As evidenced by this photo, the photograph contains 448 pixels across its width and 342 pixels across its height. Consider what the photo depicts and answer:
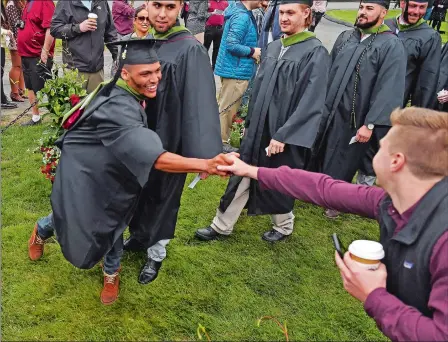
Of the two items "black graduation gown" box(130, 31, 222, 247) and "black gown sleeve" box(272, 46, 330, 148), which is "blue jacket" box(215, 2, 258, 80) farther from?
"black graduation gown" box(130, 31, 222, 247)

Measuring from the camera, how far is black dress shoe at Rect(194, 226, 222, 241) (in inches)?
163

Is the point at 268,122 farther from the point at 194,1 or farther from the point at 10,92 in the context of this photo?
the point at 10,92

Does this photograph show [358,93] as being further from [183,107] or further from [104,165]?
[104,165]

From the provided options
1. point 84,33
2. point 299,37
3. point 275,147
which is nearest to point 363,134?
point 275,147

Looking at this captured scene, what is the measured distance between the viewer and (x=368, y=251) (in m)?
1.81

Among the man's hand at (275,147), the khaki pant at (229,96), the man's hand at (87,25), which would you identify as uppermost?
the man's hand at (87,25)

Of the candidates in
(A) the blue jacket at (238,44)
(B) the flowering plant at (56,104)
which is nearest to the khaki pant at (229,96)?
(A) the blue jacket at (238,44)

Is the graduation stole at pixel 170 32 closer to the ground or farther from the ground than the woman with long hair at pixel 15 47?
farther from the ground

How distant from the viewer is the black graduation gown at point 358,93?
157 inches

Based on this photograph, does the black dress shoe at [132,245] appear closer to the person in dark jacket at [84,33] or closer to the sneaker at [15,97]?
the person in dark jacket at [84,33]

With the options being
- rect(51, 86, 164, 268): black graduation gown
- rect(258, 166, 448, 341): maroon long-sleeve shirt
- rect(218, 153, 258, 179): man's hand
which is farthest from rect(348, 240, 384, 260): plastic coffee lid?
rect(51, 86, 164, 268): black graduation gown

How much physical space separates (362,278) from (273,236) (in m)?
2.43

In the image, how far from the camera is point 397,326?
5.30 ft

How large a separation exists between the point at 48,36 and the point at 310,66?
374 centimetres
